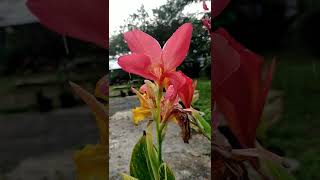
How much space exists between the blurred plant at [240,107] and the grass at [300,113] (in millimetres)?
66

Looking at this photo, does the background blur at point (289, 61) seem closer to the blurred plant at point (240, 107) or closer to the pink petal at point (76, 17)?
the blurred plant at point (240, 107)

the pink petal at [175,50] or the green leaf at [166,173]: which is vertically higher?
the pink petal at [175,50]

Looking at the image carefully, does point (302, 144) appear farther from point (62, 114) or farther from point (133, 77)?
point (62, 114)

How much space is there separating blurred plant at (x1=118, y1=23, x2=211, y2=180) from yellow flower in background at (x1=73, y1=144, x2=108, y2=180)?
146 mm

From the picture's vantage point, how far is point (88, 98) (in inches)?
95.3

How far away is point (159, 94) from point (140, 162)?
385 millimetres

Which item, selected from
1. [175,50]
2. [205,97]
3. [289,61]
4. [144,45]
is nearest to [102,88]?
[144,45]

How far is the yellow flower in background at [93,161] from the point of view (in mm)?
2426

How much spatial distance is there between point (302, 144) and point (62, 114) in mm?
1260

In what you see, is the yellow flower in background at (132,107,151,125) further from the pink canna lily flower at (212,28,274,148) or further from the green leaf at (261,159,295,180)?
the green leaf at (261,159,295,180)

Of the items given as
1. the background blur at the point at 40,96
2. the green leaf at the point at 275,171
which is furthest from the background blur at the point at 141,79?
the green leaf at the point at 275,171

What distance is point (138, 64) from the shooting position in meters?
2.44

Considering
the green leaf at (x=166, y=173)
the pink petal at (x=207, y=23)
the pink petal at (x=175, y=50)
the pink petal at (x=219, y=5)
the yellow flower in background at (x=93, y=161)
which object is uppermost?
the pink petal at (x=219, y=5)

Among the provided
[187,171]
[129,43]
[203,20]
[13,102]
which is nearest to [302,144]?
[187,171]
